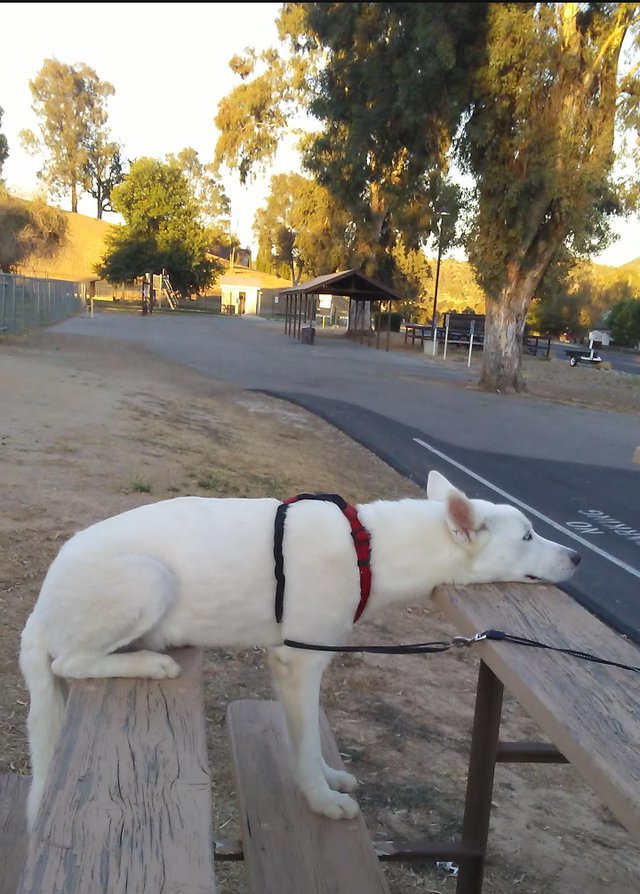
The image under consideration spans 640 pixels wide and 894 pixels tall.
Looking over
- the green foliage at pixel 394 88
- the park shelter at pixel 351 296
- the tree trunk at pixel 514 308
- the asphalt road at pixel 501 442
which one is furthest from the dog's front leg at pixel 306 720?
the park shelter at pixel 351 296

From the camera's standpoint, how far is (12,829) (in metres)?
2.74

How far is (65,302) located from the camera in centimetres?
4419

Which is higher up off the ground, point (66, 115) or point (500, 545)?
point (66, 115)

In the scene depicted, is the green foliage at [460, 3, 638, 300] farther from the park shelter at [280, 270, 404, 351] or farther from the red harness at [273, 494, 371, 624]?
the park shelter at [280, 270, 404, 351]

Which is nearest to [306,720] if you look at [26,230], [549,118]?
[549,118]

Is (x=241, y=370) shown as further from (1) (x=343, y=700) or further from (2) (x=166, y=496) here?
(1) (x=343, y=700)

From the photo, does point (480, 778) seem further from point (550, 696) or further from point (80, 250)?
point (80, 250)

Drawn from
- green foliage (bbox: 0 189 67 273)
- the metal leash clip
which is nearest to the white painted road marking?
the metal leash clip

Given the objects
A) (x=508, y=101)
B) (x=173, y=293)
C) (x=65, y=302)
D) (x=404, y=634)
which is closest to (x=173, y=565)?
(x=404, y=634)

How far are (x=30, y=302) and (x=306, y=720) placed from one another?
103 feet

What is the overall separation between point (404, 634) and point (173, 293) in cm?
6861

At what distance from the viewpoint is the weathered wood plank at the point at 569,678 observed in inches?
65.7

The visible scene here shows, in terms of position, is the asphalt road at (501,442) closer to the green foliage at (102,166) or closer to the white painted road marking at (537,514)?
the white painted road marking at (537,514)

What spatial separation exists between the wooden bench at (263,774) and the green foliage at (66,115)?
91253 mm
